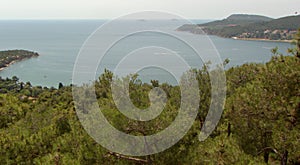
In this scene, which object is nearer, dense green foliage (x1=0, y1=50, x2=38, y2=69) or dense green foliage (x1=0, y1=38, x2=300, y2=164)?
dense green foliage (x1=0, y1=38, x2=300, y2=164)

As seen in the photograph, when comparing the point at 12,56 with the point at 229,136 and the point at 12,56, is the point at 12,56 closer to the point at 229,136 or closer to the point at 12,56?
the point at 12,56

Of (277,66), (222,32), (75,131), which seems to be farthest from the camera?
(222,32)

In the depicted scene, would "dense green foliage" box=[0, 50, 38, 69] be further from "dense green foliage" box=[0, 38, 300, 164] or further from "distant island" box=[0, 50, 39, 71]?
"dense green foliage" box=[0, 38, 300, 164]

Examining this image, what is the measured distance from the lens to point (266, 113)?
16.3ft

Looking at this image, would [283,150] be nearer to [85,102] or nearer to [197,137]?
[197,137]

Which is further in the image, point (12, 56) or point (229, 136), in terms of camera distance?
point (12, 56)

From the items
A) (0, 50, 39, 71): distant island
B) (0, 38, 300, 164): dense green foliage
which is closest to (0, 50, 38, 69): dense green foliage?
(0, 50, 39, 71): distant island

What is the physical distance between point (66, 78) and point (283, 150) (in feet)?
140

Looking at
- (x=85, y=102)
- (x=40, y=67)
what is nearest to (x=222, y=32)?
(x=40, y=67)

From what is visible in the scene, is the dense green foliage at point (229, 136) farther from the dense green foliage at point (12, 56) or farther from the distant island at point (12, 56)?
the dense green foliage at point (12, 56)

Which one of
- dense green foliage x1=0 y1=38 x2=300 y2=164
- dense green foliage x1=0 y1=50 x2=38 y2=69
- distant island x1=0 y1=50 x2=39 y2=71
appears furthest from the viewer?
dense green foliage x1=0 y1=50 x2=38 y2=69

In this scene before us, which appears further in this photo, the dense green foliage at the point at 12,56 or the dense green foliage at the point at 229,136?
the dense green foliage at the point at 12,56

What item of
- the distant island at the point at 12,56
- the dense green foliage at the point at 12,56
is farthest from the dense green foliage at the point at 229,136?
the dense green foliage at the point at 12,56

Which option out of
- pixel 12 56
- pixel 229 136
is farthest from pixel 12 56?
pixel 229 136
